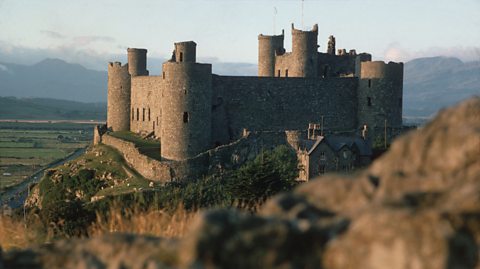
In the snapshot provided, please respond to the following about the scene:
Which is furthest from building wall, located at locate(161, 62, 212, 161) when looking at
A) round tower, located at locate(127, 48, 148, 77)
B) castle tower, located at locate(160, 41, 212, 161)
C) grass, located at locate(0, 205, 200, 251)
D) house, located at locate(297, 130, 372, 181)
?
grass, located at locate(0, 205, 200, 251)

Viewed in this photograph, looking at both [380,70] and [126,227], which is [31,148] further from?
[126,227]

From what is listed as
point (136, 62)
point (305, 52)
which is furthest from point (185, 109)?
point (136, 62)

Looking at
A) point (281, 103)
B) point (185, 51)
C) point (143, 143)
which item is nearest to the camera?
point (281, 103)

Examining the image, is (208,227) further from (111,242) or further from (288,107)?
(288,107)

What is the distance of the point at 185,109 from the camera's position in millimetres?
41219

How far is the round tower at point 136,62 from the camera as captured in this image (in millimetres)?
55500

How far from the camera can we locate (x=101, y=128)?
5681 cm

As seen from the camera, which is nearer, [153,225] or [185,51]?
[153,225]

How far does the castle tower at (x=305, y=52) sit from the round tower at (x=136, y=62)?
12.2 m

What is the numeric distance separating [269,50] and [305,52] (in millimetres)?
4319

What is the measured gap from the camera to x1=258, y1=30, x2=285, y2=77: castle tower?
52.5 meters

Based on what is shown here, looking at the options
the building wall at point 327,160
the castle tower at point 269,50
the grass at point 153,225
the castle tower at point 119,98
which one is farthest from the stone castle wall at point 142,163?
the grass at point 153,225

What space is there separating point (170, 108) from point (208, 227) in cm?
3599

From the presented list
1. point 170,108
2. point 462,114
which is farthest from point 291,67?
point 462,114
